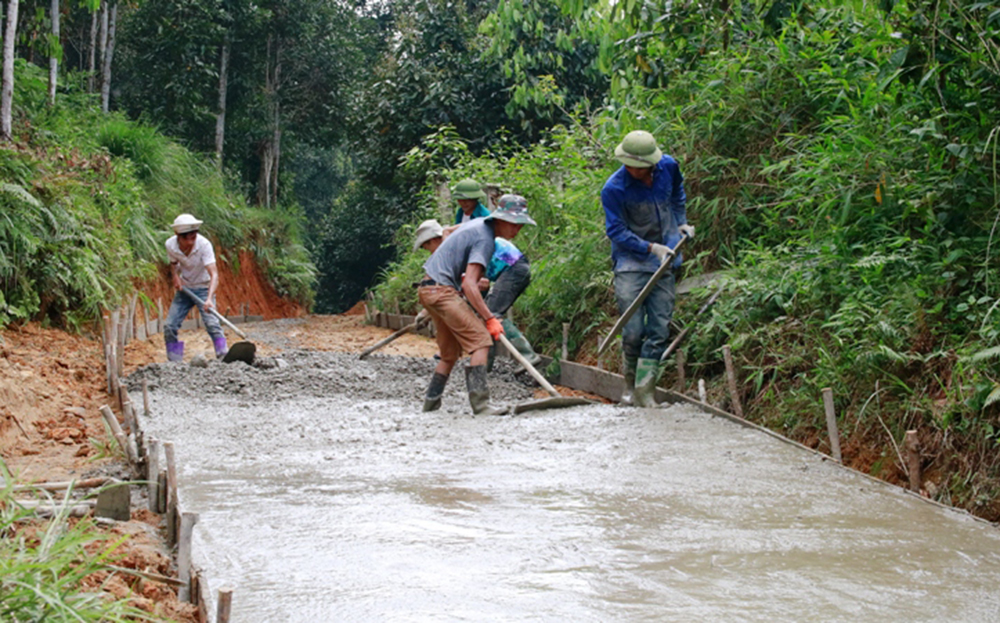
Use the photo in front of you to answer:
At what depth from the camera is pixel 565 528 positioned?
384 centimetres

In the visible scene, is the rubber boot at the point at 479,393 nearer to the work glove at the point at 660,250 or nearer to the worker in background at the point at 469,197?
the work glove at the point at 660,250

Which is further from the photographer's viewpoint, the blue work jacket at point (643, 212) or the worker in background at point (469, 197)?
the worker in background at point (469, 197)

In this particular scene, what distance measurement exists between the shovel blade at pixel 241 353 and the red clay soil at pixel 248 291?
9111mm

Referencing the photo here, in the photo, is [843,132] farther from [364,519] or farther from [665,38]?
[364,519]

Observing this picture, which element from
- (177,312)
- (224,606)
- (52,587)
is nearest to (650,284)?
(224,606)

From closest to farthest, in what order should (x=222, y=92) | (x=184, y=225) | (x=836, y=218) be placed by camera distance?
(x=836, y=218)
(x=184, y=225)
(x=222, y=92)

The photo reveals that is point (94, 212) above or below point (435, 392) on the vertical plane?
above

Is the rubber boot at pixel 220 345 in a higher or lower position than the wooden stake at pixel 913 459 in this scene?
lower

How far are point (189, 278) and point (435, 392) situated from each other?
3.96m

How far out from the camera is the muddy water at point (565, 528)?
3023mm

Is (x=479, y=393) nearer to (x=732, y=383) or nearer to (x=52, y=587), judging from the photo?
(x=732, y=383)

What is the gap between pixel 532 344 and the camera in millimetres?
10219

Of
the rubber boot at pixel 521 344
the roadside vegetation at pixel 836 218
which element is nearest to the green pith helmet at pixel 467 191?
the roadside vegetation at pixel 836 218

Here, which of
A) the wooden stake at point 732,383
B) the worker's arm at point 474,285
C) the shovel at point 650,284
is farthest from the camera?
the worker's arm at point 474,285
